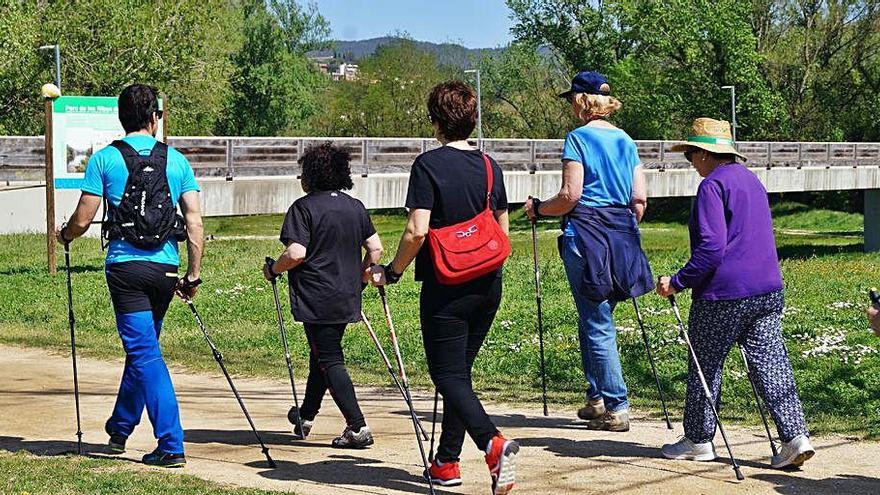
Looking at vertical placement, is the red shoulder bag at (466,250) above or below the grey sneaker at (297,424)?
above

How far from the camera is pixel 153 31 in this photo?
43.8 metres

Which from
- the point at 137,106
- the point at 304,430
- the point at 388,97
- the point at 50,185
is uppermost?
the point at 388,97

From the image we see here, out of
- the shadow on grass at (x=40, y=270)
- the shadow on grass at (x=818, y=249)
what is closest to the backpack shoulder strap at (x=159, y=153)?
the shadow on grass at (x=40, y=270)

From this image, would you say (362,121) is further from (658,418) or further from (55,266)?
(658,418)

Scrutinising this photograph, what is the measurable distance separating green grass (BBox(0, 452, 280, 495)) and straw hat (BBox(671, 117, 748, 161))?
118 inches

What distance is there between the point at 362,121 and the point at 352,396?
70.9m

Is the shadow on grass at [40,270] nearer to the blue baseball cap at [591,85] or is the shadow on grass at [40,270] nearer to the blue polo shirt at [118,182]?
the blue polo shirt at [118,182]

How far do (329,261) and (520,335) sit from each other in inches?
241

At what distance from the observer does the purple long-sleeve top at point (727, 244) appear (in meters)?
6.96

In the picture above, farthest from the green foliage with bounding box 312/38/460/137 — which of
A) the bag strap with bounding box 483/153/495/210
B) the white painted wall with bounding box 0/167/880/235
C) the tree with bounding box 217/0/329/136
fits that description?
the bag strap with bounding box 483/153/495/210

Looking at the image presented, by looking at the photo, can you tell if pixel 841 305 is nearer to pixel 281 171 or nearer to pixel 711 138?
pixel 711 138

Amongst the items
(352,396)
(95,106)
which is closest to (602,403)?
(352,396)

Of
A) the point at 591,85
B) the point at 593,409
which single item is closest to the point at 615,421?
the point at 593,409

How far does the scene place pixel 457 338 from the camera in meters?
6.45
